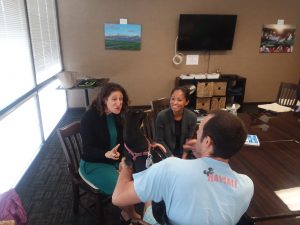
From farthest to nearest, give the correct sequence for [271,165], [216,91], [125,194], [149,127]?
[216,91], [149,127], [271,165], [125,194]

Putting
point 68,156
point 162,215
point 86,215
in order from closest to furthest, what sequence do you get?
point 162,215, point 68,156, point 86,215

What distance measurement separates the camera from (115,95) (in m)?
1.87

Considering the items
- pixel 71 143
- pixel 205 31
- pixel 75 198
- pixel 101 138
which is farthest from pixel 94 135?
pixel 205 31

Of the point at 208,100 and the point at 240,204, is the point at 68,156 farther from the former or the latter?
→ the point at 208,100

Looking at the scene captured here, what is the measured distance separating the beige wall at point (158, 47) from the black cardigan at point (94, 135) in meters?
2.87

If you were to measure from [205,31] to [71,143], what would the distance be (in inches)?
141

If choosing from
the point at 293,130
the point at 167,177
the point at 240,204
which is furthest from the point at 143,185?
the point at 293,130

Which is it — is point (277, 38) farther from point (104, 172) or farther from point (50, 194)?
point (50, 194)

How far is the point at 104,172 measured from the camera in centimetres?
183

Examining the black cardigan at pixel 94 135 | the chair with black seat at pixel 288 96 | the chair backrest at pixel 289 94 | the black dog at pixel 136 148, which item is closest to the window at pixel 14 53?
the black cardigan at pixel 94 135

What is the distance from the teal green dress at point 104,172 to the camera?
69.6 inches

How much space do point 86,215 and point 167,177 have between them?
4.85ft

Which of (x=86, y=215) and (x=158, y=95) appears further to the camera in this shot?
(x=158, y=95)

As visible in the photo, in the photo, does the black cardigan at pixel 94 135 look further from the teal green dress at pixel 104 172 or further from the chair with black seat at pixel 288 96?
the chair with black seat at pixel 288 96
